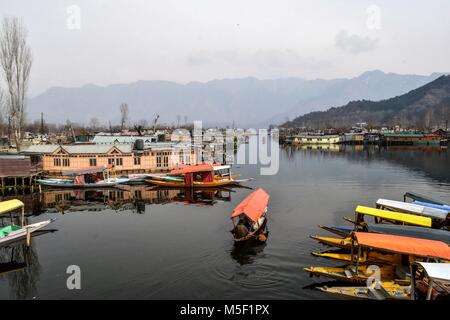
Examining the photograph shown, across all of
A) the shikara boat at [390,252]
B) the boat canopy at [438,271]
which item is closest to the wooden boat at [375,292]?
the shikara boat at [390,252]

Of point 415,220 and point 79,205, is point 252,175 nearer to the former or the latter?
point 79,205

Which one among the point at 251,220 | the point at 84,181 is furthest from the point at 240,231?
the point at 84,181

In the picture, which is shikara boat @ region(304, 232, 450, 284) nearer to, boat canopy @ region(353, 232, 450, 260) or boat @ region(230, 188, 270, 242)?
boat canopy @ region(353, 232, 450, 260)

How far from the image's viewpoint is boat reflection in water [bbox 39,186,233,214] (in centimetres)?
3934

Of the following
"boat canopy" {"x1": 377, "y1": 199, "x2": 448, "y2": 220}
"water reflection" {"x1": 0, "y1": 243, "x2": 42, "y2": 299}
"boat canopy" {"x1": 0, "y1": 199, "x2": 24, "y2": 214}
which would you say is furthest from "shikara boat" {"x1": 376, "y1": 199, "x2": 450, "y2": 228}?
"boat canopy" {"x1": 0, "y1": 199, "x2": 24, "y2": 214}

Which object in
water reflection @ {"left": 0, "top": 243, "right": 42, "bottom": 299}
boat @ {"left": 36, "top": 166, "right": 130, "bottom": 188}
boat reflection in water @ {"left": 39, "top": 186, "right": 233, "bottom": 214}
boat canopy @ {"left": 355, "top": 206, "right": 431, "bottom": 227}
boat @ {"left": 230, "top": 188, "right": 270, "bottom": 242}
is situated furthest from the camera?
boat @ {"left": 36, "top": 166, "right": 130, "bottom": 188}

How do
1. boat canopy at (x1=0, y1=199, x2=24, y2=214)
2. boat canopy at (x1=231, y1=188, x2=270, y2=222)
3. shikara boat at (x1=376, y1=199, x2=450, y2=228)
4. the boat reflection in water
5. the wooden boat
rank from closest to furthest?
the wooden boat → shikara boat at (x1=376, y1=199, x2=450, y2=228) → boat canopy at (x1=231, y1=188, x2=270, y2=222) → boat canopy at (x1=0, y1=199, x2=24, y2=214) → the boat reflection in water

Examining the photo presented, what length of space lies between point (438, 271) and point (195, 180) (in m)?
38.4

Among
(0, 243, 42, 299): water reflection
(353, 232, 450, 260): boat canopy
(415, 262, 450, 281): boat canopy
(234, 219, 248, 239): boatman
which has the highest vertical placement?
(353, 232, 450, 260): boat canopy

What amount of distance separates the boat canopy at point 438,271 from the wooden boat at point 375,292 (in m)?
2.14

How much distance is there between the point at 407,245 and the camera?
1838cm

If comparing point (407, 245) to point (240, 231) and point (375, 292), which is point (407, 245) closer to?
point (375, 292)

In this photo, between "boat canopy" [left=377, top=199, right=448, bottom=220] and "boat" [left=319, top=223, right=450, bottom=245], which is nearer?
"boat" [left=319, top=223, right=450, bottom=245]
